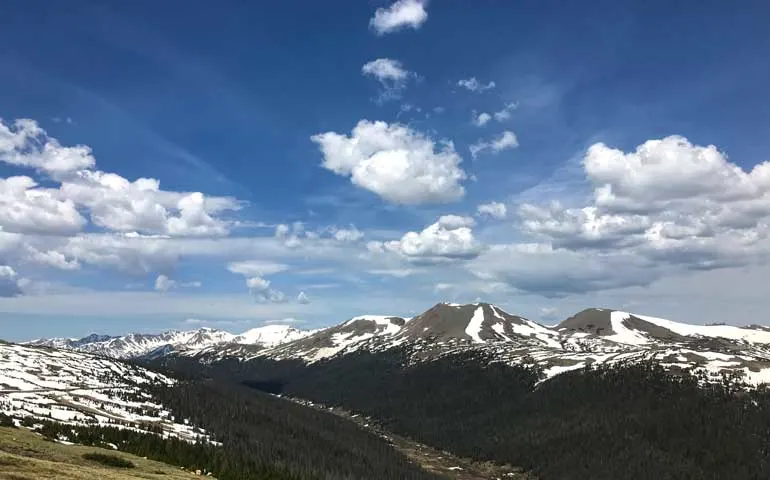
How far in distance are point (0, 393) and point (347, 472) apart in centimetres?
13198

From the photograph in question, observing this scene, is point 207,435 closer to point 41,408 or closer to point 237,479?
A: point 41,408

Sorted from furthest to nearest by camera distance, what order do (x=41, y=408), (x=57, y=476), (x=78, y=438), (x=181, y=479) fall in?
1. (x=41, y=408)
2. (x=78, y=438)
3. (x=181, y=479)
4. (x=57, y=476)

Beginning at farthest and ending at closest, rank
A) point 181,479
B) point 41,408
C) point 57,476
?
point 41,408, point 181,479, point 57,476

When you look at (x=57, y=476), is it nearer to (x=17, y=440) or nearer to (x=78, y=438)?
(x=17, y=440)

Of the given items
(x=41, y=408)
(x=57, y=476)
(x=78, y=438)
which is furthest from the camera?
(x=41, y=408)

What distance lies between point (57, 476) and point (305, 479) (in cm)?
13340

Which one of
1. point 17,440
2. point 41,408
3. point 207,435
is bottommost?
point 207,435

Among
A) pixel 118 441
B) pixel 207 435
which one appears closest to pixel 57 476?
pixel 118 441

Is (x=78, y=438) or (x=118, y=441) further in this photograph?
(x=118, y=441)

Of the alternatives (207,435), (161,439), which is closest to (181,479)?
(161,439)

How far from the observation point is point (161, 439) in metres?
140

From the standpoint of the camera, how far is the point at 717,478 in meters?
199

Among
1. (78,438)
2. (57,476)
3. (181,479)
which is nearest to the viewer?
(57,476)

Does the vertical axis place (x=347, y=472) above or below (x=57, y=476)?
below
